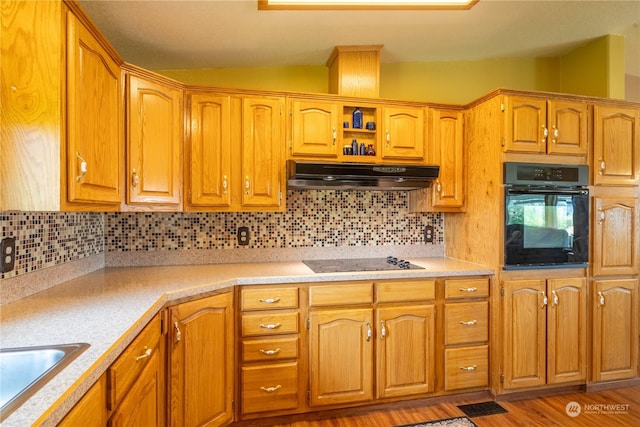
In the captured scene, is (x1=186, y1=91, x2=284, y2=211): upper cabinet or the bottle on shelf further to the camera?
the bottle on shelf

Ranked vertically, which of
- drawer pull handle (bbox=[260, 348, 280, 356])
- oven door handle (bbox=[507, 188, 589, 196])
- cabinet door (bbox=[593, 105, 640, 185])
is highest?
cabinet door (bbox=[593, 105, 640, 185])

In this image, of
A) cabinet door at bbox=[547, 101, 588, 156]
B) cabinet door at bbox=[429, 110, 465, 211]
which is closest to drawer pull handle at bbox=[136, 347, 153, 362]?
cabinet door at bbox=[429, 110, 465, 211]

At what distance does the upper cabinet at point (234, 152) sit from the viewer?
7.29 feet

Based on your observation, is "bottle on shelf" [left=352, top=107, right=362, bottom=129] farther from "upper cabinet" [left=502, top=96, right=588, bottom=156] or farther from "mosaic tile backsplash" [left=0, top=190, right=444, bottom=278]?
"upper cabinet" [left=502, top=96, right=588, bottom=156]

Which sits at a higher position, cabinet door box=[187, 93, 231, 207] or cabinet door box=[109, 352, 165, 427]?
cabinet door box=[187, 93, 231, 207]

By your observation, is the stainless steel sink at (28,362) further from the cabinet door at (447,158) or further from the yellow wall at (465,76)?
the cabinet door at (447,158)

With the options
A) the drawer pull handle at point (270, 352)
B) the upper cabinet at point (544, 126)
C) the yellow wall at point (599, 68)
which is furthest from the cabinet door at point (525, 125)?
the drawer pull handle at point (270, 352)

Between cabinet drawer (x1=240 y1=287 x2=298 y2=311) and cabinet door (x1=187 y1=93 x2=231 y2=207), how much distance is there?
603 mm

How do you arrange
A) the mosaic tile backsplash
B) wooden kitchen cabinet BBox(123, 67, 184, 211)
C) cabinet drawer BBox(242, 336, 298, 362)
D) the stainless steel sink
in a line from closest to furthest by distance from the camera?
1. the stainless steel sink
2. wooden kitchen cabinet BBox(123, 67, 184, 211)
3. cabinet drawer BBox(242, 336, 298, 362)
4. the mosaic tile backsplash

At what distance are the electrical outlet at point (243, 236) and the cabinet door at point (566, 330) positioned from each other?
2.09 m

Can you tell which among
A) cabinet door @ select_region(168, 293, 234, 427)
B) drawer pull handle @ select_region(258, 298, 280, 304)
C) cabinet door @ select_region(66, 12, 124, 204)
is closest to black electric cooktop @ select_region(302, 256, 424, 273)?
drawer pull handle @ select_region(258, 298, 280, 304)

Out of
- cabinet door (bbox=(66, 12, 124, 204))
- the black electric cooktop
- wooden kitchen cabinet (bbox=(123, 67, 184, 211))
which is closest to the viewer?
cabinet door (bbox=(66, 12, 124, 204))

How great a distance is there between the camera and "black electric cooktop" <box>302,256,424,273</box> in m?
2.28

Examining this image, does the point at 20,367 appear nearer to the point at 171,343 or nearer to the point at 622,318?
the point at 171,343
